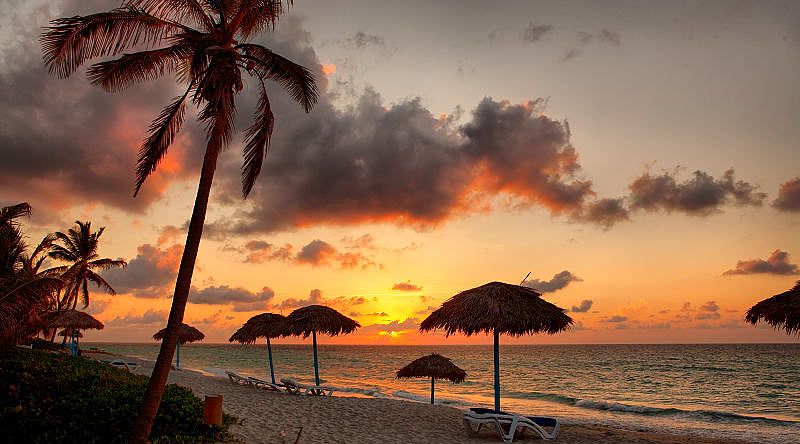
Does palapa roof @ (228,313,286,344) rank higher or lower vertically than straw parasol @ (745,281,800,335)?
lower

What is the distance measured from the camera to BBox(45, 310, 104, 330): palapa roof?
31594 mm

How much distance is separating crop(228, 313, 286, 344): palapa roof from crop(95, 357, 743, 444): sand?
15.4 ft

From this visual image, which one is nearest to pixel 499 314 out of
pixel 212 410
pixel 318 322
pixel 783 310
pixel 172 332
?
pixel 783 310

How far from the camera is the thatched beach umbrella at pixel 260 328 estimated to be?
2285 cm

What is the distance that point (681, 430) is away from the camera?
1825cm

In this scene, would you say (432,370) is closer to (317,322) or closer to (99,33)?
(317,322)

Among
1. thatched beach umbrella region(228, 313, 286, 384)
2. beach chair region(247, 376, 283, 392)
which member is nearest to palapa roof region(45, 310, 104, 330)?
thatched beach umbrella region(228, 313, 286, 384)

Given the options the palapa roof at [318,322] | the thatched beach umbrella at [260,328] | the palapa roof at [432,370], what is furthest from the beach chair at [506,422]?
the thatched beach umbrella at [260,328]

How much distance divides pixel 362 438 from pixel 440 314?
3.51 meters

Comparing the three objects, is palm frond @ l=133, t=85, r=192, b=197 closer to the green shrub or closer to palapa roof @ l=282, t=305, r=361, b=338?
the green shrub

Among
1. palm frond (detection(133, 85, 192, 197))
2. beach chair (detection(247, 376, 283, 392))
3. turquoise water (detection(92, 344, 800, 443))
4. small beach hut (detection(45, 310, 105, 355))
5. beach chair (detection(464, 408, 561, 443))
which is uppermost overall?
palm frond (detection(133, 85, 192, 197))

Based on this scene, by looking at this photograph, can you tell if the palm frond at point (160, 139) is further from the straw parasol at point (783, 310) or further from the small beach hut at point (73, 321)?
the small beach hut at point (73, 321)

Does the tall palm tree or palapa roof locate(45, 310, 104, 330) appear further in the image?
palapa roof locate(45, 310, 104, 330)

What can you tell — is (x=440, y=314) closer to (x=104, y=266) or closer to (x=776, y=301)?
(x=776, y=301)
